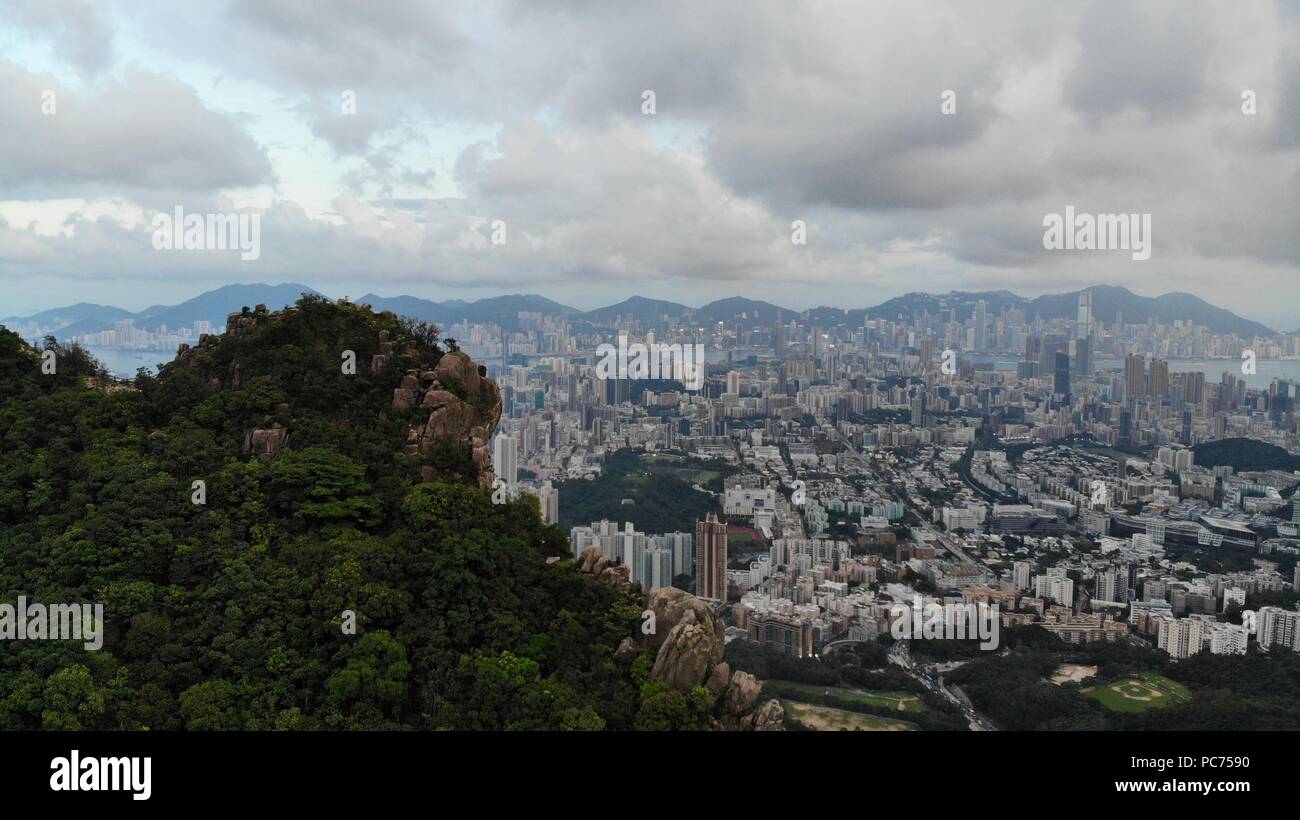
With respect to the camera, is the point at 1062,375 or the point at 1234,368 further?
the point at 1062,375

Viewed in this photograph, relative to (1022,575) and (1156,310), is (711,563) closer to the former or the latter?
(1022,575)

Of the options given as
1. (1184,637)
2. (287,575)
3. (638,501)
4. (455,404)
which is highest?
(455,404)

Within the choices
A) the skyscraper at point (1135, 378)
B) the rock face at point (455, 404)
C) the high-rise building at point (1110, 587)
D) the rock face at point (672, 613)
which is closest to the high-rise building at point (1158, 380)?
the skyscraper at point (1135, 378)

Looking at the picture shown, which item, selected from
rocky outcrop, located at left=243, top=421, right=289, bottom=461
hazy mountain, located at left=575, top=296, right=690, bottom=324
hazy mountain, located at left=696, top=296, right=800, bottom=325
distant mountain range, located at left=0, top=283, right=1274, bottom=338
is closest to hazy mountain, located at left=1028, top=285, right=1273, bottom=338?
distant mountain range, located at left=0, top=283, right=1274, bottom=338

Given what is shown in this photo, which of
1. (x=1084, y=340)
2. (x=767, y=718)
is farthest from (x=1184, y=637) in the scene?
(x=1084, y=340)

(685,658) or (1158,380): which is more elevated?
(1158,380)
